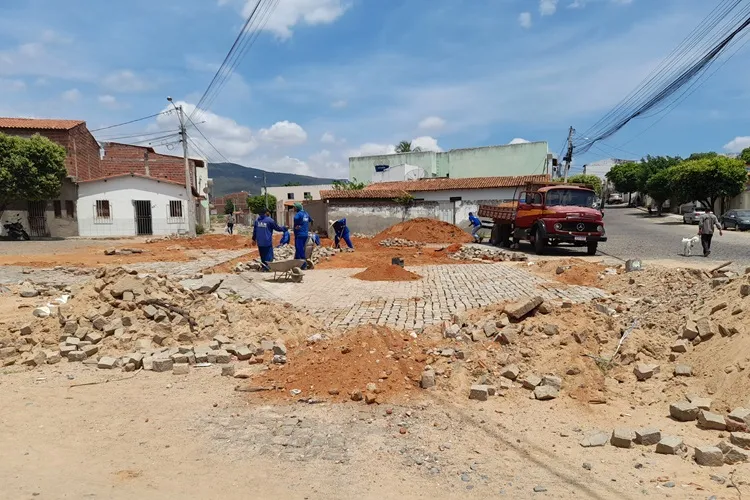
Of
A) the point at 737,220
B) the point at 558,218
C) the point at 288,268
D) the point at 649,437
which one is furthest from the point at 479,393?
the point at 737,220

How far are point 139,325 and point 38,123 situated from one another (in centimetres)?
3298

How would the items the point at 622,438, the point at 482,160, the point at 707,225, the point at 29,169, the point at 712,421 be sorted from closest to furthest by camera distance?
the point at 622,438 < the point at 712,421 < the point at 707,225 < the point at 29,169 < the point at 482,160

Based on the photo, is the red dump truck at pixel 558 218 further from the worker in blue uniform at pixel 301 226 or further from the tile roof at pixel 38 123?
the tile roof at pixel 38 123

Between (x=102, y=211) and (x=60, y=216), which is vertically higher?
(x=102, y=211)

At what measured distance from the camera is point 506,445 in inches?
152

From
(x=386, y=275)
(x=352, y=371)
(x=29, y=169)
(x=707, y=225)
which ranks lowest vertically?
(x=352, y=371)

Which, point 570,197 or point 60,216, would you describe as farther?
point 60,216

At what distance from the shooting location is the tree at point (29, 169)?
26.5 meters

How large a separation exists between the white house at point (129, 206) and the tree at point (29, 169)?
9.18ft

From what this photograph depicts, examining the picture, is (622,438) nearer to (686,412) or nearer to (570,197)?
(686,412)

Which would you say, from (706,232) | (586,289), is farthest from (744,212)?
(586,289)

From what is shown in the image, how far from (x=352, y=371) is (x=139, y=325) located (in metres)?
3.30

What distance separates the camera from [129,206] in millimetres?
32031

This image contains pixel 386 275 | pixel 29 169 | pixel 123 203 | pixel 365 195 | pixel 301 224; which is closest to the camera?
pixel 386 275
